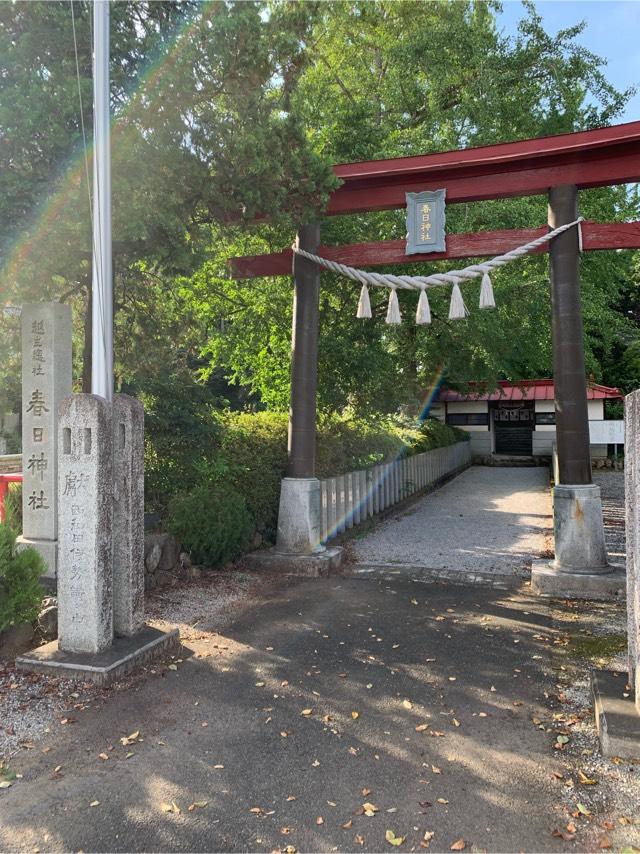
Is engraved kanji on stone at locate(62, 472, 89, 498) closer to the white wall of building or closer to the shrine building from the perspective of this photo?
the white wall of building

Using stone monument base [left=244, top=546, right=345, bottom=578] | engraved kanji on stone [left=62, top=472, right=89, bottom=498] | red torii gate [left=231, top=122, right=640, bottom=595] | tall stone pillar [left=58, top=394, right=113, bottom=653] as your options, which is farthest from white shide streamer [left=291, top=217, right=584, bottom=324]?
engraved kanji on stone [left=62, top=472, right=89, bottom=498]

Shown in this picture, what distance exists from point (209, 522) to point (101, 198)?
3.90 m

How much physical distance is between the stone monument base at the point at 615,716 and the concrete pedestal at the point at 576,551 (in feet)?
9.02

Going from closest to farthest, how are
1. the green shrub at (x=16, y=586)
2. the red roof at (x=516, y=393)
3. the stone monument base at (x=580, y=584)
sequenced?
the green shrub at (x=16, y=586)
the stone monument base at (x=580, y=584)
the red roof at (x=516, y=393)

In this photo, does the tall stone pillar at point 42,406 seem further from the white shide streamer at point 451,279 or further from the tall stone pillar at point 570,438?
the tall stone pillar at point 570,438

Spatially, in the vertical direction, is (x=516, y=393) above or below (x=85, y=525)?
above

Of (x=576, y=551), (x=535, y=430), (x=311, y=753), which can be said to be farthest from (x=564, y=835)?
(x=535, y=430)

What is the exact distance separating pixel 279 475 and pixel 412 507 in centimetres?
640

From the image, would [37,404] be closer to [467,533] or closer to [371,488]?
[371,488]

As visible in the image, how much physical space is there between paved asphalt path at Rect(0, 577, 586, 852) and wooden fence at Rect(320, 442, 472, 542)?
3.88 metres

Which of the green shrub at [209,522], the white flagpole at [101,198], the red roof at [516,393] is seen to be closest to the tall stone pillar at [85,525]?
the white flagpole at [101,198]

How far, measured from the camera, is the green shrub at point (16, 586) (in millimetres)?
4711

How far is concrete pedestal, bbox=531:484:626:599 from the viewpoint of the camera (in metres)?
6.79

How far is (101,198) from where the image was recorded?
16.2 ft
